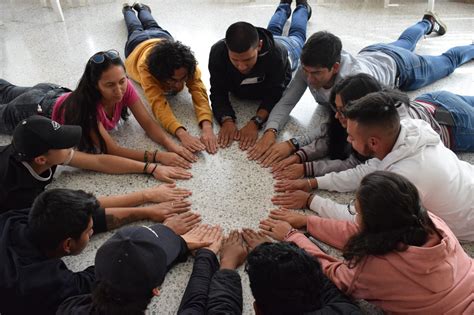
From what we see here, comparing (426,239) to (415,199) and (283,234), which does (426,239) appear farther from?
(283,234)

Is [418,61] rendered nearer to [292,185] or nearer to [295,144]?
[295,144]

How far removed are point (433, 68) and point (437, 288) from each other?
1.57 metres

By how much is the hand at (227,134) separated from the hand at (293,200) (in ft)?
1.45

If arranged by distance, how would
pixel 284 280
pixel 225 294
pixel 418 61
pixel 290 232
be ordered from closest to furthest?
1. pixel 284 280
2. pixel 225 294
3. pixel 290 232
4. pixel 418 61

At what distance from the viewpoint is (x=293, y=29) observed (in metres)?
2.54

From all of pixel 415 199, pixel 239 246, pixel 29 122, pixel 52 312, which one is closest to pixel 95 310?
pixel 52 312

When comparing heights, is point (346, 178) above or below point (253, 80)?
below

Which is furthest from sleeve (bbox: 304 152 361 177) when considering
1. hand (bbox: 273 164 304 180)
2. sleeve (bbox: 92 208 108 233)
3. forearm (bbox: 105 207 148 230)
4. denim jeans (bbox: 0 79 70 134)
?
denim jeans (bbox: 0 79 70 134)

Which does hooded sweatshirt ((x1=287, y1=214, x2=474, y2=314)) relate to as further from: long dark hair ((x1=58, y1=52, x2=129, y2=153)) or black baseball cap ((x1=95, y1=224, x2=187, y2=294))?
long dark hair ((x1=58, y1=52, x2=129, y2=153))

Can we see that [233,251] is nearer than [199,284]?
No

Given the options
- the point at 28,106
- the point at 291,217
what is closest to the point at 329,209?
the point at 291,217

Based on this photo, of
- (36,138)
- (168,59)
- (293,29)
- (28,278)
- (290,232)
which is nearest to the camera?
(28,278)

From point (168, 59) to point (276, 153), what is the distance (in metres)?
0.68

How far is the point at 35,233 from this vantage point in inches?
42.8
